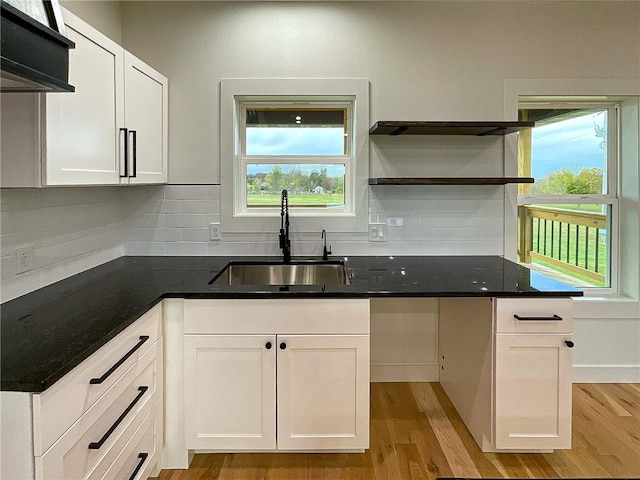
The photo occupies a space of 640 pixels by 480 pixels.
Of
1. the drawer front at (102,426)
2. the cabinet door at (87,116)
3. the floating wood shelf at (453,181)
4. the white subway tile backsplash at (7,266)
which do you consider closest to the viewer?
the drawer front at (102,426)

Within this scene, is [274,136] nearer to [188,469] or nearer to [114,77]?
[114,77]

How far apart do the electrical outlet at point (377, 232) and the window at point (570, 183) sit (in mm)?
935

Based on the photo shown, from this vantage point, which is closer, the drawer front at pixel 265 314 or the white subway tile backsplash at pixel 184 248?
the drawer front at pixel 265 314

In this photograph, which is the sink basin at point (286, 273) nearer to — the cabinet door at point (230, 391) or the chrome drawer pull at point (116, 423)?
the cabinet door at point (230, 391)

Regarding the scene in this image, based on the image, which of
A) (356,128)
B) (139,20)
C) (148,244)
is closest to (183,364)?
(148,244)

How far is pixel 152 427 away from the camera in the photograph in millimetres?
2346

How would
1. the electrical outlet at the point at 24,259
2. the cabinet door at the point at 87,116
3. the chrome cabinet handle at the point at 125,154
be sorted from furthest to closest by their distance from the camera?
the chrome cabinet handle at the point at 125,154 < the electrical outlet at the point at 24,259 < the cabinet door at the point at 87,116

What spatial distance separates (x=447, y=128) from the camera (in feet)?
10.5

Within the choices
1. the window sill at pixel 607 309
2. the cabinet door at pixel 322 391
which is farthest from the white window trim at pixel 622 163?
the cabinet door at pixel 322 391

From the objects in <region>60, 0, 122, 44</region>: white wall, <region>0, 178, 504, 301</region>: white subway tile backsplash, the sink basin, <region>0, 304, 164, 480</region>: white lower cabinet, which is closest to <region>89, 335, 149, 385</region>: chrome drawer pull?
<region>0, 304, 164, 480</region>: white lower cabinet

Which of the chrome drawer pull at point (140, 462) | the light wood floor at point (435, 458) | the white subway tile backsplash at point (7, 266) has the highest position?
the white subway tile backsplash at point (7, 266)

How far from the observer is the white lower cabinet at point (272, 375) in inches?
97.3

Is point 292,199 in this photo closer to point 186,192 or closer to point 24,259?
point 186,192

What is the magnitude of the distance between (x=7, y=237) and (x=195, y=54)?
1.71 m
